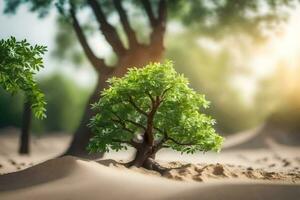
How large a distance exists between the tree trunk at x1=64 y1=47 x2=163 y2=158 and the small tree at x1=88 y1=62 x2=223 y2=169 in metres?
4.83

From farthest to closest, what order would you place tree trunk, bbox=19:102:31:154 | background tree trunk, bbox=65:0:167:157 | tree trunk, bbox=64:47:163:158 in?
1. tree trunk, bbox=19:102:31:154
2. background tree trunk, bbox=65:0:167:157
3. tree trunk, bbox=64:47:163:158

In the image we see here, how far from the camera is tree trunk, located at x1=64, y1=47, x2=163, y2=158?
56.5 ft

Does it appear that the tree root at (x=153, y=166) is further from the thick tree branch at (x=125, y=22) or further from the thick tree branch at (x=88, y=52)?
the thick tree branch at (x=125, y=22)

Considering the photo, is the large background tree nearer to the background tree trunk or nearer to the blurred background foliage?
the background tree trunk

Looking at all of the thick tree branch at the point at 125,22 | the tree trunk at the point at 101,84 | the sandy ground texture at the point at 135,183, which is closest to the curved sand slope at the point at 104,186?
the sandy ground texture at the point at 135,183

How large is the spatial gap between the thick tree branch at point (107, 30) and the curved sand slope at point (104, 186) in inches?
289

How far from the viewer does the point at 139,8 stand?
22.8 metres

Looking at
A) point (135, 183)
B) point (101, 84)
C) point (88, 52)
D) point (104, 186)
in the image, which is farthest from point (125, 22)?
point (104, 186)

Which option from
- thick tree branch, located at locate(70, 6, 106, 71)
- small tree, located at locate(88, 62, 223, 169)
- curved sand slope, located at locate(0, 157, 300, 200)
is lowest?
curved sand slope, located at locate(0, 157, 300, 200)

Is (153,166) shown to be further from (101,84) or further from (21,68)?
(101,84)

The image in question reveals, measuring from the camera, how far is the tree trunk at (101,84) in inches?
678

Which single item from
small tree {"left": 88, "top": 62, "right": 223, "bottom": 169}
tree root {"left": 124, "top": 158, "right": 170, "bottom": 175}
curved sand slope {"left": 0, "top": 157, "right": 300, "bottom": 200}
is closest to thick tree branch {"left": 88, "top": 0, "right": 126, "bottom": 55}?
small tree {"left": 88, "top": 62, "right": 223, "bottom": 169}

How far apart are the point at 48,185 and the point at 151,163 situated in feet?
9.67

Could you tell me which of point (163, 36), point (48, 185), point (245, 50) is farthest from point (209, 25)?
point (48, 185)
